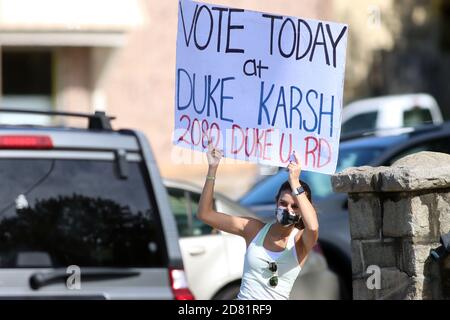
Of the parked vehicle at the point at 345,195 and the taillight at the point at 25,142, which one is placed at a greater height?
the taillight at the point at 25,142

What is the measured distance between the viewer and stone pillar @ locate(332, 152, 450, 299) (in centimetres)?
627

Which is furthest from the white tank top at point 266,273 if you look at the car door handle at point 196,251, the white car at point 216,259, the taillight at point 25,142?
the car door handle at point 196,251

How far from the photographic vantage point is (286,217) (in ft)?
19.5

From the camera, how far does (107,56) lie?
24828mm

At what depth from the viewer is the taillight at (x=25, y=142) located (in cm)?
649

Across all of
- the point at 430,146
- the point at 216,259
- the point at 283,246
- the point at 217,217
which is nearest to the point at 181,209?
the point at 216,259

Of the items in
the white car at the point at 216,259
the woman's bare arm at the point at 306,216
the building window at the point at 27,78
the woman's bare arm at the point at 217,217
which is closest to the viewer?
the woman's bare arm at the point at 306,216

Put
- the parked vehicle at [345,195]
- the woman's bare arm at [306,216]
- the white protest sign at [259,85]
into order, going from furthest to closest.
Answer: the parked vehicle at [345,195]
the white protest sign at [259,85]
the woman's bare arm at [306,216]

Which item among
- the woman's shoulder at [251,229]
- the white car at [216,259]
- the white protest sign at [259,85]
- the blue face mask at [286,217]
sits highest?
the white protest sign at [259,85]

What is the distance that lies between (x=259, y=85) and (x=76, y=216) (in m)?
1.09

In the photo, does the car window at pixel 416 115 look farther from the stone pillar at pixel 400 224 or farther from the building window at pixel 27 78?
the stone pillar at pixel 400 224

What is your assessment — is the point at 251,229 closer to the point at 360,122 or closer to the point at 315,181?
the point at 315,181

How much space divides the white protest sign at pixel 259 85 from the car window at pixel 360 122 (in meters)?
14.3
